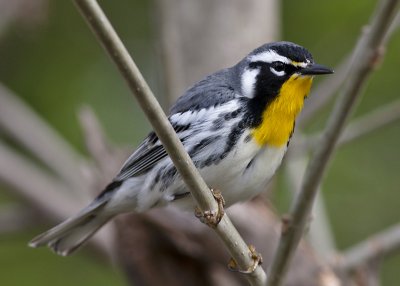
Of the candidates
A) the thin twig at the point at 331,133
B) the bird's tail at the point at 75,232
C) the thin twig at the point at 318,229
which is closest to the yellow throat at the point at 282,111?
the thin twig at the point at 331,133

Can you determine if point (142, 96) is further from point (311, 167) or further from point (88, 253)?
point (88, 253)

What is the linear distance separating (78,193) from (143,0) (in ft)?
6.75

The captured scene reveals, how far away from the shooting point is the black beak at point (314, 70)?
3.80 metres

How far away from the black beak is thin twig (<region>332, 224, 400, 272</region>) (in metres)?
1.54

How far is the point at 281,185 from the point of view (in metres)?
7.32

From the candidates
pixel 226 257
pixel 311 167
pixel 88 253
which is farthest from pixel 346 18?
pixel 311 167

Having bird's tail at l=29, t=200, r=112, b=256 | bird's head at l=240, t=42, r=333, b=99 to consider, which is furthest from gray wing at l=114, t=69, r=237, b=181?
bird's tail at l=29, t=200, r=112, b=256

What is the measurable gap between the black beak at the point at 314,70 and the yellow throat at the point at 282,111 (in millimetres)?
49

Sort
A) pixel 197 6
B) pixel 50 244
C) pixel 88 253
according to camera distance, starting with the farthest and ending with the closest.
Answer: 1. pixel 88 253
2. pixel 197 6
3. pixel 50 244

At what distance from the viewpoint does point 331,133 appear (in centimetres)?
310

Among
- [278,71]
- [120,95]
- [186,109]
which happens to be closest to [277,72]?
[278,71]

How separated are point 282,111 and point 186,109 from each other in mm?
496

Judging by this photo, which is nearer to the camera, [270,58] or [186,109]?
[270,58]

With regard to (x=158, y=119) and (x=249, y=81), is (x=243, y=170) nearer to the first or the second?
(x=249, y=81)
